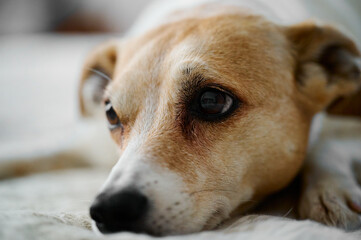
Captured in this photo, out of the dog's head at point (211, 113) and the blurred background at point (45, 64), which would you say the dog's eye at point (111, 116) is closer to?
the dog's head at point (211, 113)

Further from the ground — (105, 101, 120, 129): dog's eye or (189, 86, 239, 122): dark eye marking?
(189, 86, 239, 122): dark eye marking

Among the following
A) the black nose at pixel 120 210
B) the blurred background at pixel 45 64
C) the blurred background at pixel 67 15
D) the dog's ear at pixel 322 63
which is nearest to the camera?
the black nose at pixel 120 210

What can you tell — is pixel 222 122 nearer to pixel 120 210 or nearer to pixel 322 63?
pixel 120 210

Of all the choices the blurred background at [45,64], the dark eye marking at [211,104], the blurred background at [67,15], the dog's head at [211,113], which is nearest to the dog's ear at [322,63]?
the dog's head at [211,113]

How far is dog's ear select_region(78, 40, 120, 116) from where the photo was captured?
2.22m

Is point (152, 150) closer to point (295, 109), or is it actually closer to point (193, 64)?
point (193, 64)

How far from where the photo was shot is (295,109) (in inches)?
64.7

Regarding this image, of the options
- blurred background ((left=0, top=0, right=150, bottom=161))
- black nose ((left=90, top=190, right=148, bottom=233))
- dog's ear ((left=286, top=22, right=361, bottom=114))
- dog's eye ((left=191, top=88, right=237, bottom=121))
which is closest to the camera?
black nose ((left=90, top=190, right=148, bottom=233))

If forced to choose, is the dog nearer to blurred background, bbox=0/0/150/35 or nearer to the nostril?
the nostril

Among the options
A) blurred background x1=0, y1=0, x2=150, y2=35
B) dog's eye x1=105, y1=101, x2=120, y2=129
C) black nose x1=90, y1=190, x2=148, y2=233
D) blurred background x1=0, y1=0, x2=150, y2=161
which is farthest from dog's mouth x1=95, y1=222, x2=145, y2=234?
blurred background x1=0, y1=0, x2=150, y2=35

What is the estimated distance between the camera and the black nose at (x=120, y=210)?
3.64 feet

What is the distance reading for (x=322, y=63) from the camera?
1.84m

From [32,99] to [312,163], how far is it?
2.88m

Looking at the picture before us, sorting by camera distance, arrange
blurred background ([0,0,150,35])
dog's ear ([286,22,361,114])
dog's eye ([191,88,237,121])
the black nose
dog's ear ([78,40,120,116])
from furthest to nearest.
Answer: blurred background ([0,0,150,35])
dog's ear ([78,40,120,116])
dog's ear ([286,22,361,114])
dog's eye ([191,88,237,121])
the black nose
